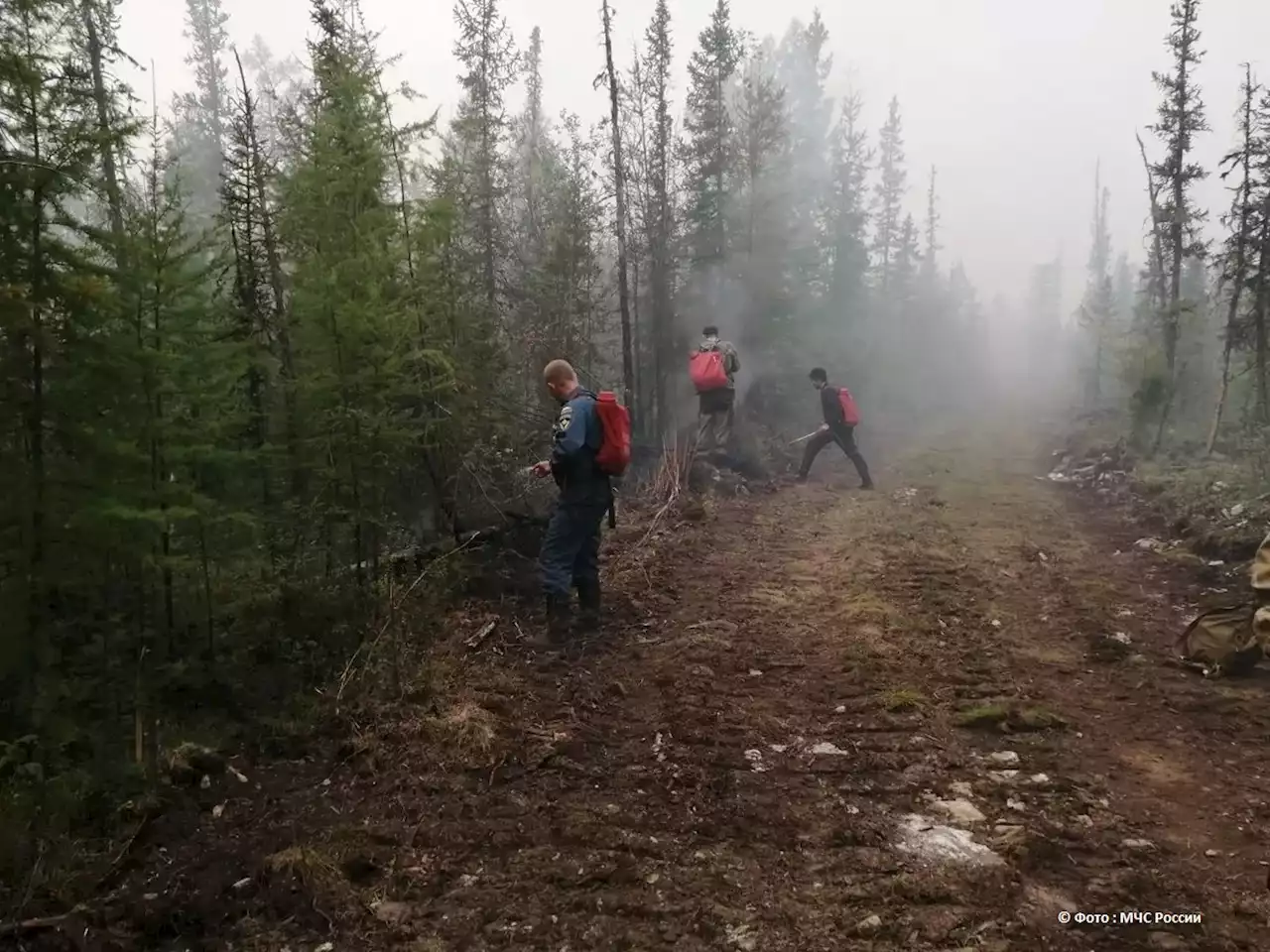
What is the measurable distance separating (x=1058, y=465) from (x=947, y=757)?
18140mm

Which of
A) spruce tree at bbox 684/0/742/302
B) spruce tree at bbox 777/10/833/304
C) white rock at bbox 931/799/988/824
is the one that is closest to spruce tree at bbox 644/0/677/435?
spruce tree at bbox 684/0/742/302

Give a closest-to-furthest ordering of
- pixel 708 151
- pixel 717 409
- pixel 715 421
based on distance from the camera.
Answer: pixel 717 409 → pixel 715 421 → pixel 708 151

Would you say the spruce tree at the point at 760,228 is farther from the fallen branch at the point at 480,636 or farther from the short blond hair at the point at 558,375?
the fallen branch at the point at 480,636

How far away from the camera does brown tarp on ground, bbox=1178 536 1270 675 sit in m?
6.00

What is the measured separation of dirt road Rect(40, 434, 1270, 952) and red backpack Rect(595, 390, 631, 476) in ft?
5.47

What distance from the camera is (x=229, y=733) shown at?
18.7 feet

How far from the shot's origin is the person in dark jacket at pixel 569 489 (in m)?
7.06

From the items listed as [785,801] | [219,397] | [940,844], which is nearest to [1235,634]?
[940,844]

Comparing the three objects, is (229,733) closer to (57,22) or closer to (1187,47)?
(57,22)

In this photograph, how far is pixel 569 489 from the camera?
7.16m

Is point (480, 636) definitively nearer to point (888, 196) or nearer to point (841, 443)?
point (841, 443)

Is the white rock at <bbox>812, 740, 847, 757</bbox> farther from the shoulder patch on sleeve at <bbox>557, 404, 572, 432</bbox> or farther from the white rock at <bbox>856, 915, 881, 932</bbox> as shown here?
the shoulder patch on sleeve at <bbox>557, 404, 572, 432</bbox>

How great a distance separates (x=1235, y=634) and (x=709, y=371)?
9.64 meters

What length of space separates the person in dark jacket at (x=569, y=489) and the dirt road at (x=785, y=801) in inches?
24.1
